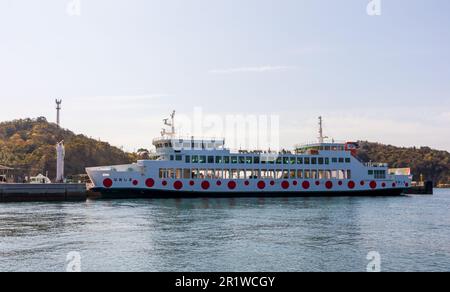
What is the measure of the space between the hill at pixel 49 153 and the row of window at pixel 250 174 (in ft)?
141

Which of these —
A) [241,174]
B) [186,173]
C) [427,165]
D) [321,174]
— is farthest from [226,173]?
[427,165]

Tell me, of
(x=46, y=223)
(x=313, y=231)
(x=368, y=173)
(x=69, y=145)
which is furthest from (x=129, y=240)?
(x=69, y=145)

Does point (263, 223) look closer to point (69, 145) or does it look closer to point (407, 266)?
point (407, 266)

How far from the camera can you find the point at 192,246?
75.2 feet

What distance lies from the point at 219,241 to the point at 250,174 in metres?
39.6

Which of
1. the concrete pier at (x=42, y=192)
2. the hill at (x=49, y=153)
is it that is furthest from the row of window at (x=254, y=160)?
the hill at (x=49, y=153)

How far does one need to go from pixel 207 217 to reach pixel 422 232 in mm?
16271

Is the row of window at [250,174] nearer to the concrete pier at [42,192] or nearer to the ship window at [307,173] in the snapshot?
the ship window at [307,173]

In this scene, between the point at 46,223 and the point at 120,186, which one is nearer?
the point at 46,223

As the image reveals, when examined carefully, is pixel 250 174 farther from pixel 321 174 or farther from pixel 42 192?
pixel 42 192

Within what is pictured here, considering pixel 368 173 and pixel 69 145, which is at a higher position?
A: pixel 69 145

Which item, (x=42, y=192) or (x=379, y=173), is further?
(x=379, y=173)

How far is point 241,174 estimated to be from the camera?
209 ft
